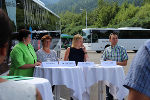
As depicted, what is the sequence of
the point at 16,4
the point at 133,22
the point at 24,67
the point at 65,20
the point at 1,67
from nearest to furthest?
the point at 24,67, the point at 1,67, the point at 16,4, the point at 133,22, the point at 65,20

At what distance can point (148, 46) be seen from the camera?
1301 millimetres

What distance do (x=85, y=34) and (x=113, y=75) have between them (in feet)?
102

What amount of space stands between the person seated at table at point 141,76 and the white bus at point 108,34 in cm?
3535

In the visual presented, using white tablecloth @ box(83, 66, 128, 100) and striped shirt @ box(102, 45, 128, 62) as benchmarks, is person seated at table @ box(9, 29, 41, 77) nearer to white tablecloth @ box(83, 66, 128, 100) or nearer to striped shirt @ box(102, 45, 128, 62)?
white tablecloth @ box(83, 66, 128, 100)

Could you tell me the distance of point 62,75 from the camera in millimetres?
6039

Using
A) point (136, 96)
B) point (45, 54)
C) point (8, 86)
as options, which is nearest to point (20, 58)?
point (45, 54)

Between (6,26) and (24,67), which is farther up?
(6,26)

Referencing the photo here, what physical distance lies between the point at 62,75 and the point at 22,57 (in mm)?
937

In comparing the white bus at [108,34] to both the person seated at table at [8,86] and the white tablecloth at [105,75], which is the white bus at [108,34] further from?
the person seated at table at [8,86]

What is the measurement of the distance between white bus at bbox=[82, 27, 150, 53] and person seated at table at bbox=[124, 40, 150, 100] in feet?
116

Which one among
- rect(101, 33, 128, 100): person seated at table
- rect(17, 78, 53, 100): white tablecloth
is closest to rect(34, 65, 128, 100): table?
rect(101, 33, 128, 100): person seated at table

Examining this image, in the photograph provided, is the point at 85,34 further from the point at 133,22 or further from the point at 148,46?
the point at 148,46

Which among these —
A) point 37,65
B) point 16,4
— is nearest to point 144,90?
point 37,65

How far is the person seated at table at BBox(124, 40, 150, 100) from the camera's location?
1275 millimetres
